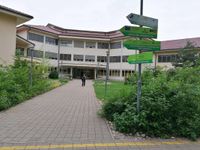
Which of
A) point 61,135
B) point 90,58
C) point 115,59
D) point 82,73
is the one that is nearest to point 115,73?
point 115,59

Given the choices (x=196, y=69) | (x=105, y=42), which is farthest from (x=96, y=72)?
(x=196, y=69)

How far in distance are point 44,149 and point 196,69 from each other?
572cm

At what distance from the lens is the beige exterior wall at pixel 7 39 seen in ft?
48.5

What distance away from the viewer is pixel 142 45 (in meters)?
6.00

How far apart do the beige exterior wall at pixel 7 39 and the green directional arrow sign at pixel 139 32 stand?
11215mm

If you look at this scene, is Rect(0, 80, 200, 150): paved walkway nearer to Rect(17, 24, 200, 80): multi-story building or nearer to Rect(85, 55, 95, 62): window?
Rect(17, 24, 200, 80): multi-story building

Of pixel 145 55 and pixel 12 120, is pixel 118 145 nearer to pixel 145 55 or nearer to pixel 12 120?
pixel 145 55

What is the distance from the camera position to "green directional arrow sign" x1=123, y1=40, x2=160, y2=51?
5949 mm

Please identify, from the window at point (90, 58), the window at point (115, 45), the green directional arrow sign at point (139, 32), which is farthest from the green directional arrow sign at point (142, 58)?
the window at point (90, 58)

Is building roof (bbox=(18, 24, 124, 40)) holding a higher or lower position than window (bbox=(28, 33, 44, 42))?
higher

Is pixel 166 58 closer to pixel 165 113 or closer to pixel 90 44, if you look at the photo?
pixel 90 44

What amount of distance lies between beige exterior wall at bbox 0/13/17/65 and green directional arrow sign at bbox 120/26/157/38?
11.2 m

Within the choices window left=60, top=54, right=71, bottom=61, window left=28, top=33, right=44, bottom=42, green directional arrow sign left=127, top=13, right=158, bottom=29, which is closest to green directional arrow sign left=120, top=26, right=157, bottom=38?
green directional arrow sign left=127, top=13, right=158, bottom=29

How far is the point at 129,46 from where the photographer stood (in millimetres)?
5945
